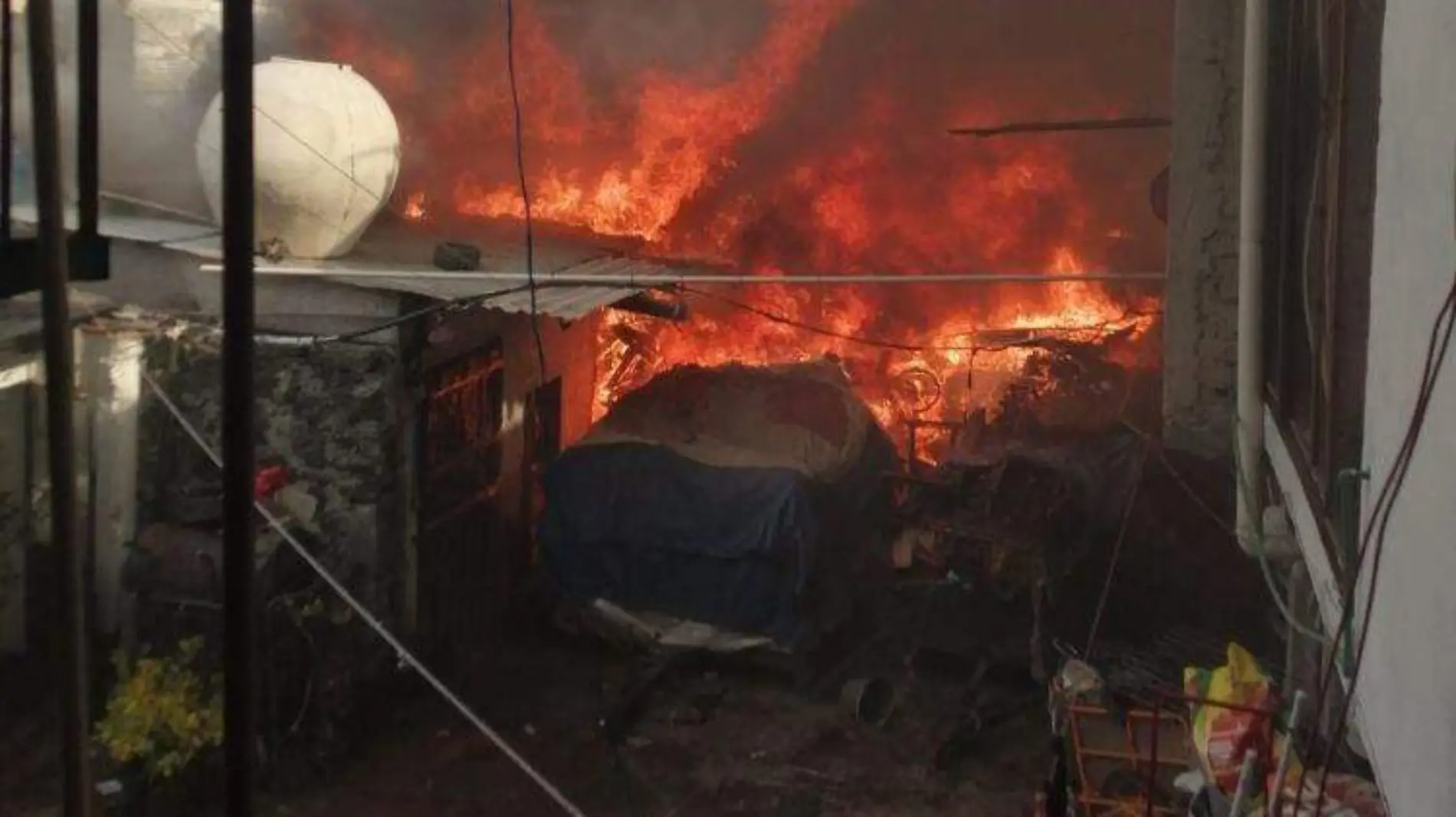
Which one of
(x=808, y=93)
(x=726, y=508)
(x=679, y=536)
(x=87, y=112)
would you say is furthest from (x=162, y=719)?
(x=808, y=93)

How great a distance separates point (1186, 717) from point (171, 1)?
47.2 ft

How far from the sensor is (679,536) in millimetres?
13789

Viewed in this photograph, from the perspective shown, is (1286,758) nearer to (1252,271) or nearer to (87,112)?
(1252,271)

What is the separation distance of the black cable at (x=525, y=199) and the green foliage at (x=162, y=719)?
12.4ft

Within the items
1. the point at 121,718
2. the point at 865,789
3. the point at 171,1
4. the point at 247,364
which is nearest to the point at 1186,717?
the point at 865,789

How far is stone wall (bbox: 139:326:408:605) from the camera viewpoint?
1220 cm

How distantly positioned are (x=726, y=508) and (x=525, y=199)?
3.97 metres

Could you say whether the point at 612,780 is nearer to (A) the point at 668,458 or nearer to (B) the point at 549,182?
(A) the point at 668,458

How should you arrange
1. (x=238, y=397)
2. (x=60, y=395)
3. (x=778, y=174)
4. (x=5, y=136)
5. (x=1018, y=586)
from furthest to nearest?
(x=778, y=174) < (x=1018, y=586) < (x=5, y=136) < (x=60, y=395) < (x=238, y=397)

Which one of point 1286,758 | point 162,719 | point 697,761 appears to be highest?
point 1286,758

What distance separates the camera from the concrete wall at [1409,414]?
2.99 metres

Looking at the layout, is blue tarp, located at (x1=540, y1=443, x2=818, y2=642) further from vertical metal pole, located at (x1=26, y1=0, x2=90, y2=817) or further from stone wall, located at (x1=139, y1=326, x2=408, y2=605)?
vertical metal pole, located at (x1=26, y1=0, x2=90, y2=817)

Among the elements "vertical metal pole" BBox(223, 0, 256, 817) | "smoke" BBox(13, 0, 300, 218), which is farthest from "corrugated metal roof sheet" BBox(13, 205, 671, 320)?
"vertical metal pole" BBox(223, 0, 256, 817)

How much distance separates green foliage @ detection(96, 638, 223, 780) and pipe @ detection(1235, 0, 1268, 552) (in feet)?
24.2
